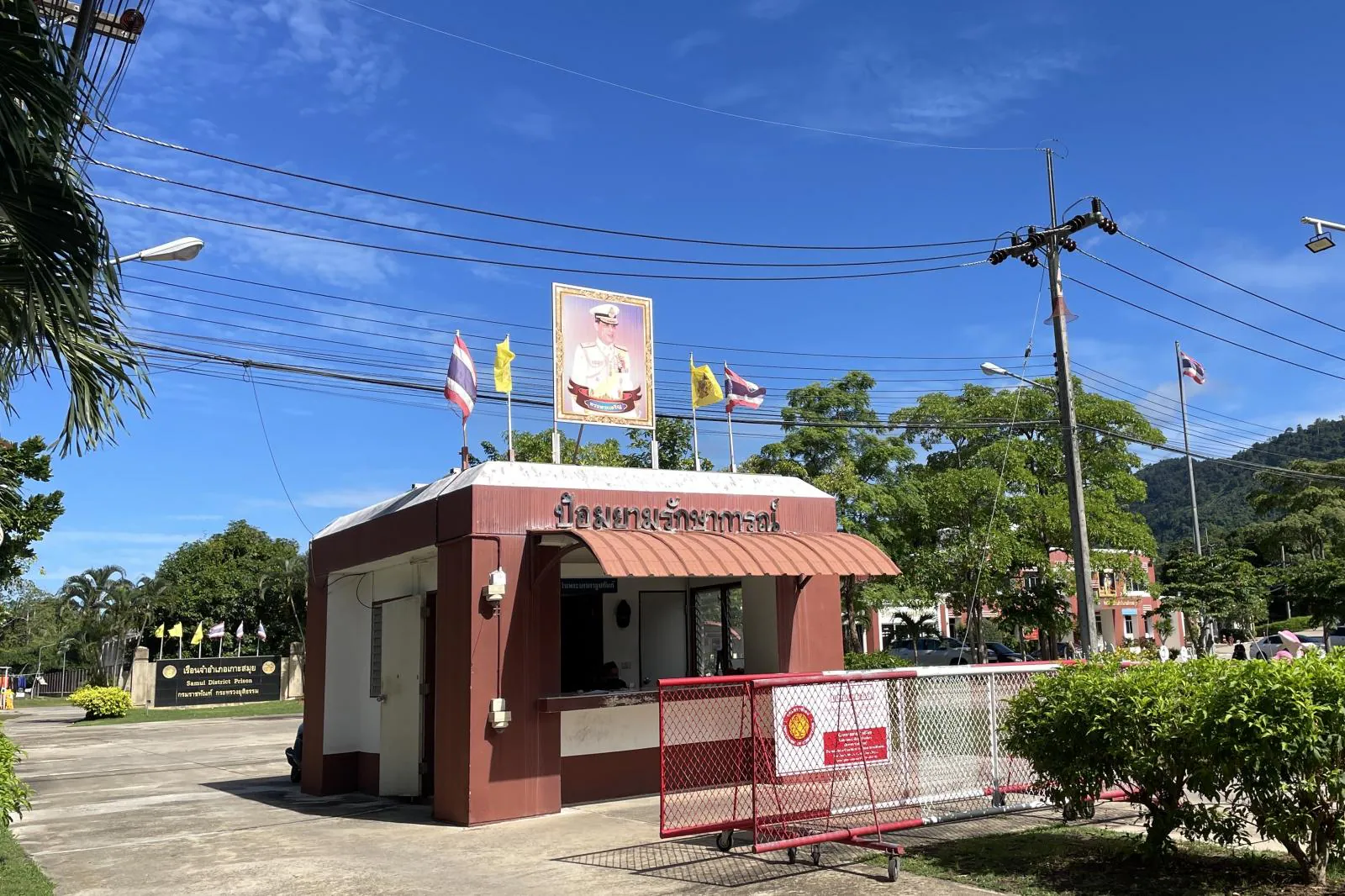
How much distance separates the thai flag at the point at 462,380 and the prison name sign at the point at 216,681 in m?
39.9

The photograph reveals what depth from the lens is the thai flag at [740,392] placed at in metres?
17.1

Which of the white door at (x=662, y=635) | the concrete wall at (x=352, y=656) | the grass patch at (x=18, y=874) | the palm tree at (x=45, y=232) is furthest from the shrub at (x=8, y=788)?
the white door at (x=662, y=635)

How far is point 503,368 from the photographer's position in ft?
48.5

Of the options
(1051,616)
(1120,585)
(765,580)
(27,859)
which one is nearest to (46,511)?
(27,859)

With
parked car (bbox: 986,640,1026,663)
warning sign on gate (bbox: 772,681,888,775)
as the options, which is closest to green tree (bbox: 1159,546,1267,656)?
parked car (bbox: 986,640,1026,663)

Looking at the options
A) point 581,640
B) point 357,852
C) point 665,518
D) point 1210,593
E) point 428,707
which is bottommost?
point 357,852

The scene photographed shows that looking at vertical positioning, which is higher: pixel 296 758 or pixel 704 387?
pixel 704 387

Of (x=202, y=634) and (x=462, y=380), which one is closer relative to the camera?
(x=462, y=380)

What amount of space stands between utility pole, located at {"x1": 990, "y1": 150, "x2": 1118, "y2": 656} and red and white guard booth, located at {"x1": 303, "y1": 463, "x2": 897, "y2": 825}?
579 centimetres

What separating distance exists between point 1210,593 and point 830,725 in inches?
1474

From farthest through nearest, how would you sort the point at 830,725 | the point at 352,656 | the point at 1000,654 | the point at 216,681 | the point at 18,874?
1. the point at 216,681
2. the point at 1000,654
3. the point at 352,656
4. the point at 18,874
5. the point at 830,725

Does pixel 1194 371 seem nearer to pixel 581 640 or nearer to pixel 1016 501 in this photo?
pixel 1016 501

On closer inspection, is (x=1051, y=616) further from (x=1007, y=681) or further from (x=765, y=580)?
(x=1007, y=681)

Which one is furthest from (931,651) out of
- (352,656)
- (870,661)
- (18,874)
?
(18,874)
